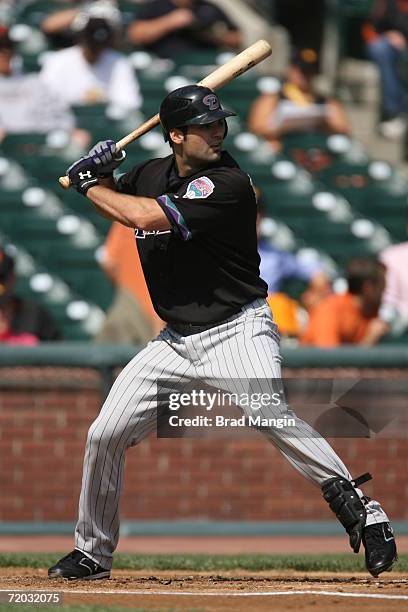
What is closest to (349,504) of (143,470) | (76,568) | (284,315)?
(76,568)

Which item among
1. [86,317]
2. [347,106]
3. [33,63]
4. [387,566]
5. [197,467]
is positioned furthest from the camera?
[347,106]

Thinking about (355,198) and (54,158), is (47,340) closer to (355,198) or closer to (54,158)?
(54,158)

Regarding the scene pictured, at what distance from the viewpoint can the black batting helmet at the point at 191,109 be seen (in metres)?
5.47

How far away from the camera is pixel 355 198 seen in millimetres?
12016

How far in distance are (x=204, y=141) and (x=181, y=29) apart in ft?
22.9

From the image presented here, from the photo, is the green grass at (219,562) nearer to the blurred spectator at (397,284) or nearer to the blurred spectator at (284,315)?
the blurred spectator at (284,315)

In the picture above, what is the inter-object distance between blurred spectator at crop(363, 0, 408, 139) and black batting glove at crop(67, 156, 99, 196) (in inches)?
311

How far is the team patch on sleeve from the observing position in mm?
5391

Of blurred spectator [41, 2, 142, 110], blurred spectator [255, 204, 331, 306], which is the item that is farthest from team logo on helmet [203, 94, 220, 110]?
blurred spectator [41, 2, 142, 110]

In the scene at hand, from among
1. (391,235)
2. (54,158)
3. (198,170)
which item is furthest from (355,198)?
(198,170)

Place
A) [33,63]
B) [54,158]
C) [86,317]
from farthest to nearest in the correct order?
[33,63]
[54,158]
[86,317]

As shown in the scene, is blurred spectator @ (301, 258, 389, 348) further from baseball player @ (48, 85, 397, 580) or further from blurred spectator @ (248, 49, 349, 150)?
baseball player @ (48, 85, 397, 580)

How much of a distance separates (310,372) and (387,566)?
3554 mm

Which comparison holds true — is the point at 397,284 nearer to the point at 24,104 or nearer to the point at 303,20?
the point at 24,104
